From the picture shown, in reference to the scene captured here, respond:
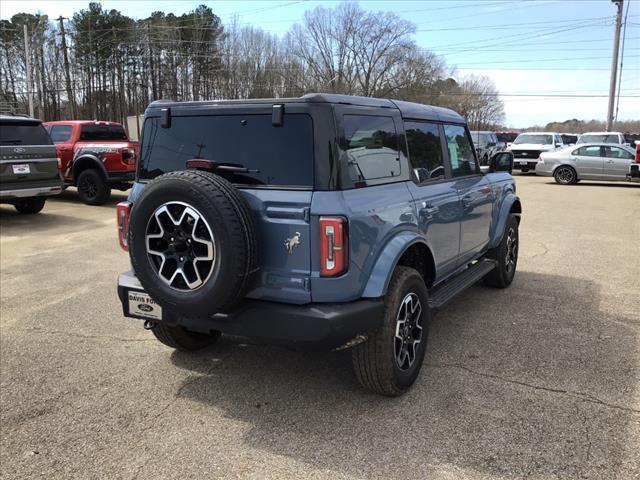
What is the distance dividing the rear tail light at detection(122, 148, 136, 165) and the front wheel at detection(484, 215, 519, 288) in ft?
30.9

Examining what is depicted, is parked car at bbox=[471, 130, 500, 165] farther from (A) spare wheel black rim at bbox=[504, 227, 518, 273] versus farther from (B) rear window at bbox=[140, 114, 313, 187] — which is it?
(B) rear window at bbox=[140, 114, 313, 187]

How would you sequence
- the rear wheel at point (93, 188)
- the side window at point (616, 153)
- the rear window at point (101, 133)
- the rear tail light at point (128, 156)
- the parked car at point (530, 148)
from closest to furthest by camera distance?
the rear tail light at point (128, 156), the rear wheel at point (93, 188), the rear window at point (101, 133), the side window at point (616, 153), the parked car at point (530, 148)

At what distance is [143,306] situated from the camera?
3439 millimetres

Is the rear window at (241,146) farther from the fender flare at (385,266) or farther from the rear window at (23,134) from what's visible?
the rear window at (23,134)

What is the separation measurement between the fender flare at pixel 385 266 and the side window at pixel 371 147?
43 centimetres

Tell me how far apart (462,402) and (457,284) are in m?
1.38

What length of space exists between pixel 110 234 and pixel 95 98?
5174 centimetres

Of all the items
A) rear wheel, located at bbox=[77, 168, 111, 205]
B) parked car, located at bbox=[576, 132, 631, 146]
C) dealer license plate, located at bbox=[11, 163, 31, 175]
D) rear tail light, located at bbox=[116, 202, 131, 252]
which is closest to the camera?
rear tail light, located at bbox=[116, 202, 131, 252]

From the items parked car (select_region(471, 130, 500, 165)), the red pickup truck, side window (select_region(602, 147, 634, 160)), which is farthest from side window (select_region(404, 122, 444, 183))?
parked car (select_region(471, 130, 500, 165))

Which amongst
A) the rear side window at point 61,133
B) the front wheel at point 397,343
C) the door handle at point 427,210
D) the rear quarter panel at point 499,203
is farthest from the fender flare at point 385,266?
the rear side window at point 61,133

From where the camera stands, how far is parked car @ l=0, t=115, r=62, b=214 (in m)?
10.1

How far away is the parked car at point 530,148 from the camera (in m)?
23.4

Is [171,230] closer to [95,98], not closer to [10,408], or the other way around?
[10,408]

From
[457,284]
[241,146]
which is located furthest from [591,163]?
[241,146]
